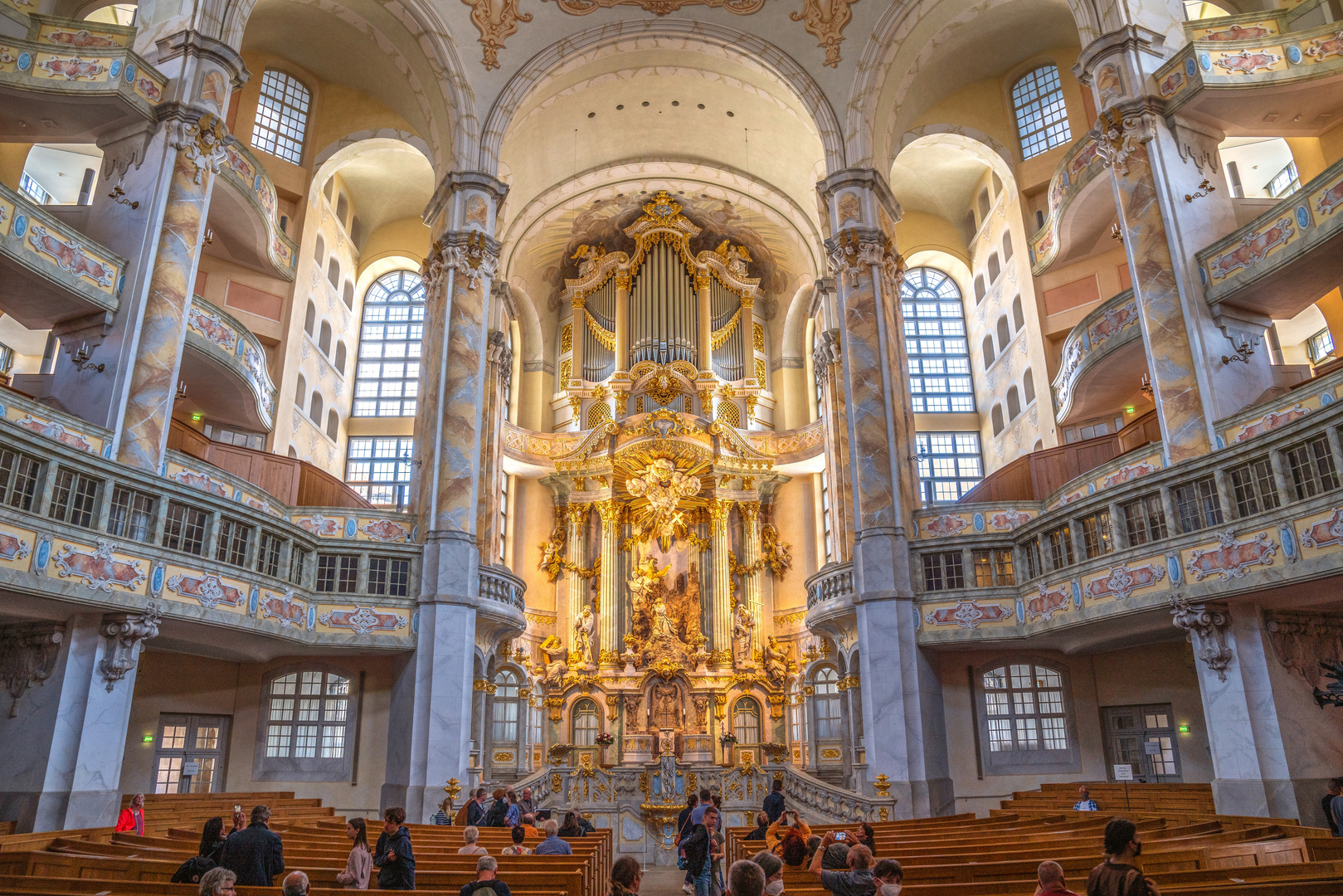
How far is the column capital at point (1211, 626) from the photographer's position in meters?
15.0

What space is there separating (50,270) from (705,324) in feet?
79.8

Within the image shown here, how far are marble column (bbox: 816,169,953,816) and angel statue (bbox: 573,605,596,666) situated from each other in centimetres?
1309

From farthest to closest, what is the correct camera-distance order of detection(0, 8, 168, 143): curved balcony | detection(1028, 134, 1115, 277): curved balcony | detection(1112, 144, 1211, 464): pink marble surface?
detection(1028, 134, 1115, 277): curved balcony
detection(0, 8, 168, 143): curved balcony
detection(1112, 144, 1211, 464): pink marble surface

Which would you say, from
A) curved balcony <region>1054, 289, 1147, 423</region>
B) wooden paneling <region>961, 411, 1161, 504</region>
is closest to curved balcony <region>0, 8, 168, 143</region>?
curved balcony <region>1054, 289, 1147, 423</region>

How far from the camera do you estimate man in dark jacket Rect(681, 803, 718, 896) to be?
10945mm

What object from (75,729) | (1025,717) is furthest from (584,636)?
(75,729)

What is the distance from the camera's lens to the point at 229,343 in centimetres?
2061

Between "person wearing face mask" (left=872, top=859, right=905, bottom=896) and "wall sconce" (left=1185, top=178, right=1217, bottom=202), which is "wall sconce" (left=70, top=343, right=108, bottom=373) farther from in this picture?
"wall sconce" (left=1185, top=178, right=1217, bottom=202)

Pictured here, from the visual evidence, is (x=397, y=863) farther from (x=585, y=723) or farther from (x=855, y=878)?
(x=585, y=723)

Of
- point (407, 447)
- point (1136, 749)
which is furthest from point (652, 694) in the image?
point (1136, 749)

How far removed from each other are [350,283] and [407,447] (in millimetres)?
6179

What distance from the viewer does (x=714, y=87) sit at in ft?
99.3

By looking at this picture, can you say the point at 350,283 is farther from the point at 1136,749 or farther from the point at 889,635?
the point at 1136,749

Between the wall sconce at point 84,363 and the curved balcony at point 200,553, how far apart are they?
1585 millimetres
